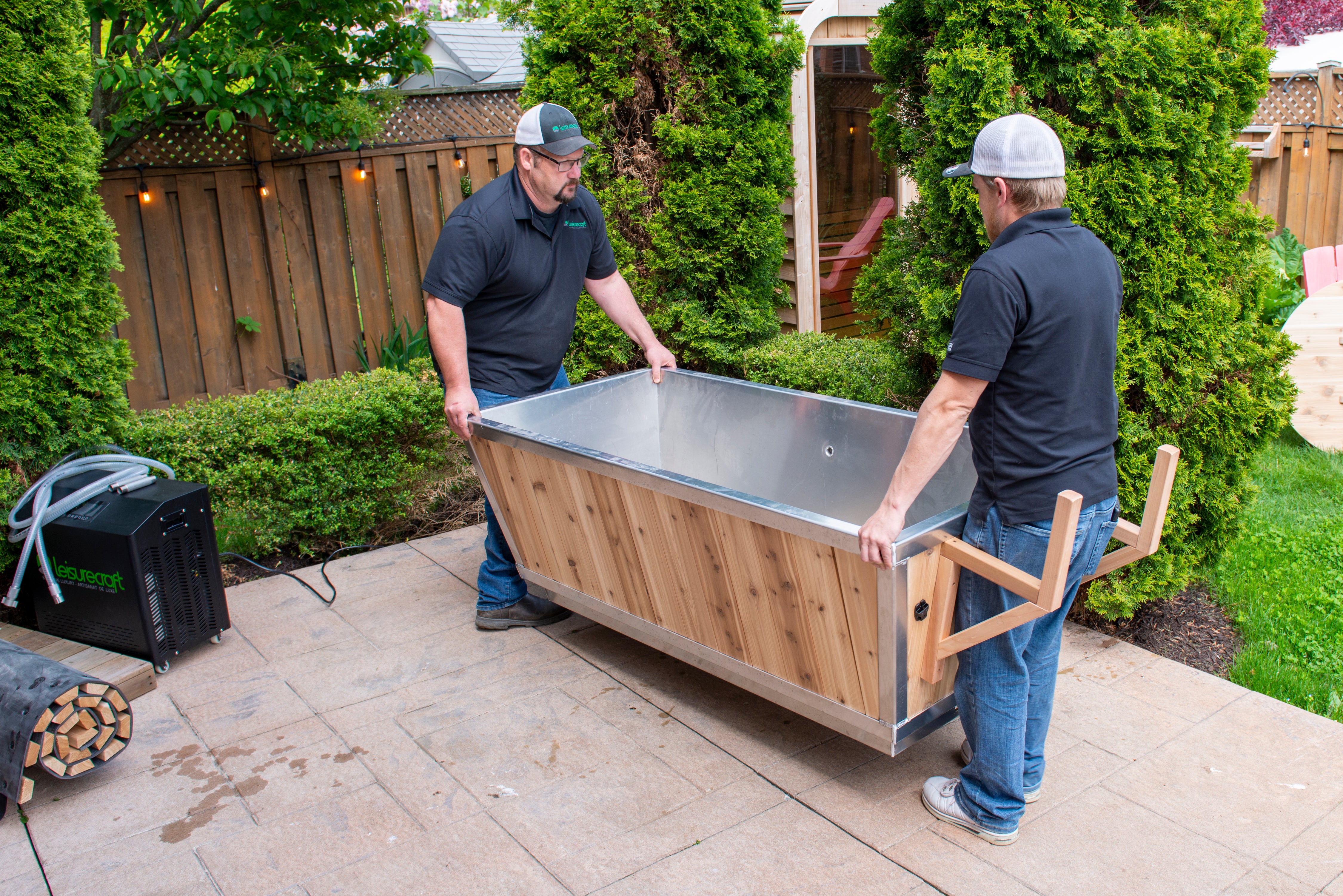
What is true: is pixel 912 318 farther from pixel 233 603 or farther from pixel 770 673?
pixel 233 603

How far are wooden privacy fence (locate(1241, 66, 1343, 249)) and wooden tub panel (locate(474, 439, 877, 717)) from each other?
20.8 ft

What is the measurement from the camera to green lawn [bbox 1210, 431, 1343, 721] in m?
3.44

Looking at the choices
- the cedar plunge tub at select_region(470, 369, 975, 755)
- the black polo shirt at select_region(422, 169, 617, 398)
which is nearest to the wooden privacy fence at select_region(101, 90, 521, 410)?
the black polo shirt at select_region(422, 169, 617, 398)

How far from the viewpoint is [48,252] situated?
12.3 ft

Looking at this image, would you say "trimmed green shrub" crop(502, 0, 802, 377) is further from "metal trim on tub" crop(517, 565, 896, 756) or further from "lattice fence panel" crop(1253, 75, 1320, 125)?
"lattice fence panel" crop(1253, 75, 1320, 125)

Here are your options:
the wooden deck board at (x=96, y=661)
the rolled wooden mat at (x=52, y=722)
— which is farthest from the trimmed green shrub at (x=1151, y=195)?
the wooden deck board at (x=96, y=661)

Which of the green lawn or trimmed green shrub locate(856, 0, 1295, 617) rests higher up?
trimmed green shrub locate(856, 0, 1295, 617)

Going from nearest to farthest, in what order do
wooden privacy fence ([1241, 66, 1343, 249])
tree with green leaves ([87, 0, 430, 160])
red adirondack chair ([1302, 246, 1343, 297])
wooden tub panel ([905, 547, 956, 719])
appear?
wooden tub panel ([905, 547, 956, 719]) < tree with green leaves ([87, 0, 430, 160]) < red adirondack chair ([1302, 246, 1343, 297]) < wooden privacy fence ([1241, 66, 1343, 249])

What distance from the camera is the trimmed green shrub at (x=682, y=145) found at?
514cm

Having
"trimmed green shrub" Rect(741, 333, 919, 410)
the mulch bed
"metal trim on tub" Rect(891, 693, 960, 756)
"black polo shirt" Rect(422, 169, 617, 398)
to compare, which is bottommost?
the mulch bed

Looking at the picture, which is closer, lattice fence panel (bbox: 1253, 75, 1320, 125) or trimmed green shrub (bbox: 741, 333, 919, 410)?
trimmed green shrub (bbox: 741, 333, 919, 410)

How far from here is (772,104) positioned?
17.6 ft

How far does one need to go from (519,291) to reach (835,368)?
182cm

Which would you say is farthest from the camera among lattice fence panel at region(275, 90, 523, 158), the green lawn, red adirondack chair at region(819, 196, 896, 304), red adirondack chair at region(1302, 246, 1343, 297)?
red adirondack chair at region(819, 196, 896, 304)
